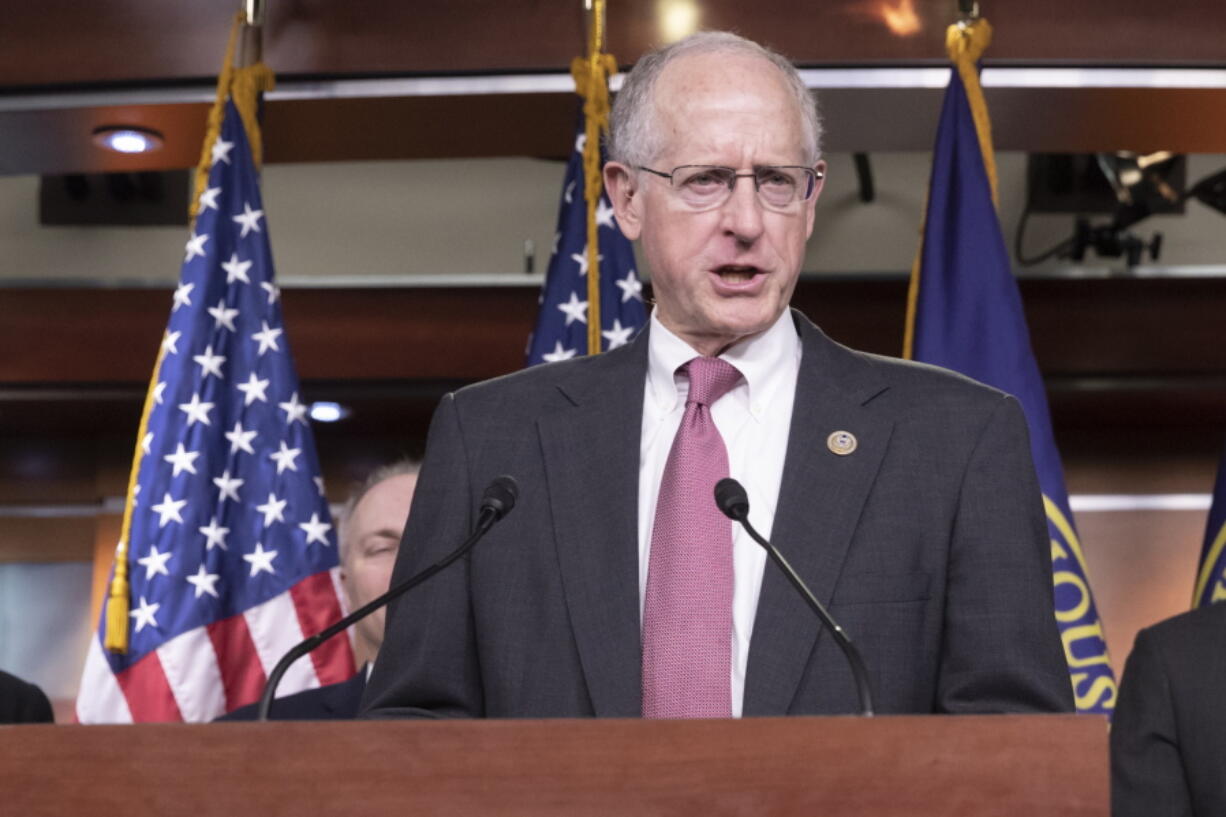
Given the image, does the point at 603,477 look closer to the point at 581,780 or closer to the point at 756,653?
the point at 756,653

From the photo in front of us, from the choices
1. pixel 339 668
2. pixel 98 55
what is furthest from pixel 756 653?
pixel 98 55

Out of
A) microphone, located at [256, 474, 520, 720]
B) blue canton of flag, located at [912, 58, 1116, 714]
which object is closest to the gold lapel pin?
microphone, located at [256, 474, 520, 720]

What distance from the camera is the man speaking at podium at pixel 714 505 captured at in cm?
163

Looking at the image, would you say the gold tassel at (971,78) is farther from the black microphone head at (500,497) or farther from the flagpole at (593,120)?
the black microphone head at (500,497)

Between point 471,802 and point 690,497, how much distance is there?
26.6 inches

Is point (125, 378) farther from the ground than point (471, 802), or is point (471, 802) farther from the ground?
point (125, 378)

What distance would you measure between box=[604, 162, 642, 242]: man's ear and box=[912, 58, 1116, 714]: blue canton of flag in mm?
1493

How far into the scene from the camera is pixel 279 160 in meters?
4.07

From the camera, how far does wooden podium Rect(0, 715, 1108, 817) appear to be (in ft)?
3.50

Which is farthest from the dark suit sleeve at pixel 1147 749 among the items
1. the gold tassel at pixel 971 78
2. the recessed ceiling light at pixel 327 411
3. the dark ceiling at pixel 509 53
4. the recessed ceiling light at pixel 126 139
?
the recessed ceiling light at pixel 327 411

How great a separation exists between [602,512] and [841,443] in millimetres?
261

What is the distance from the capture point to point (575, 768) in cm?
107

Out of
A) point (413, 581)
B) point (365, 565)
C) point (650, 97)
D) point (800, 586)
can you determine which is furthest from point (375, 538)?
point (800, 586)

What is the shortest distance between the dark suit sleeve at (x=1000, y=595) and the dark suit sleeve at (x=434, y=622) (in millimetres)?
499
